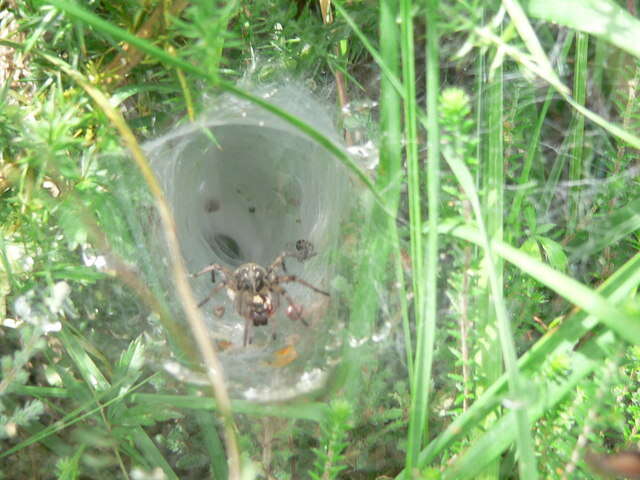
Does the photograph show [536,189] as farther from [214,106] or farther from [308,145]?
[214,106]

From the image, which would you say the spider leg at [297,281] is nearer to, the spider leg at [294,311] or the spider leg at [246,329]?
the spider leg at [294,311]

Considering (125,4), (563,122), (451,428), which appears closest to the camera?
(451,428)

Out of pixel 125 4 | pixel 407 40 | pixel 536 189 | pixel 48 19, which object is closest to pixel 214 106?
pixel 125 4

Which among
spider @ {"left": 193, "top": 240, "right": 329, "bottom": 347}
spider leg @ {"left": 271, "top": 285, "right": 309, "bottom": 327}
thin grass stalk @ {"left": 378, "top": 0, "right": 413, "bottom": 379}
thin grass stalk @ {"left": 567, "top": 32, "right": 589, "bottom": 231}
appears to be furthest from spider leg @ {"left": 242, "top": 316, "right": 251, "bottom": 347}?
thin grass stalk @ {"left": 567, "top": 32, "right": 589, "bottom": 231}

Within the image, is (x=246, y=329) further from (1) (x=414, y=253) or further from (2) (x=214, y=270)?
(1) (x=414, y=253)

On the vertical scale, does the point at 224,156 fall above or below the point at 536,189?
below

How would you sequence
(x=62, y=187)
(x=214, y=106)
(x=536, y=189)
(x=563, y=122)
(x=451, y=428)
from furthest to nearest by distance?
(x=563, y=122)
(x=536, y=189)
(x=214, y=106)
(x=62, y=187)
(x=451, y=428)

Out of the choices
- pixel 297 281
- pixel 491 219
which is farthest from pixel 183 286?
pixel 297 281
